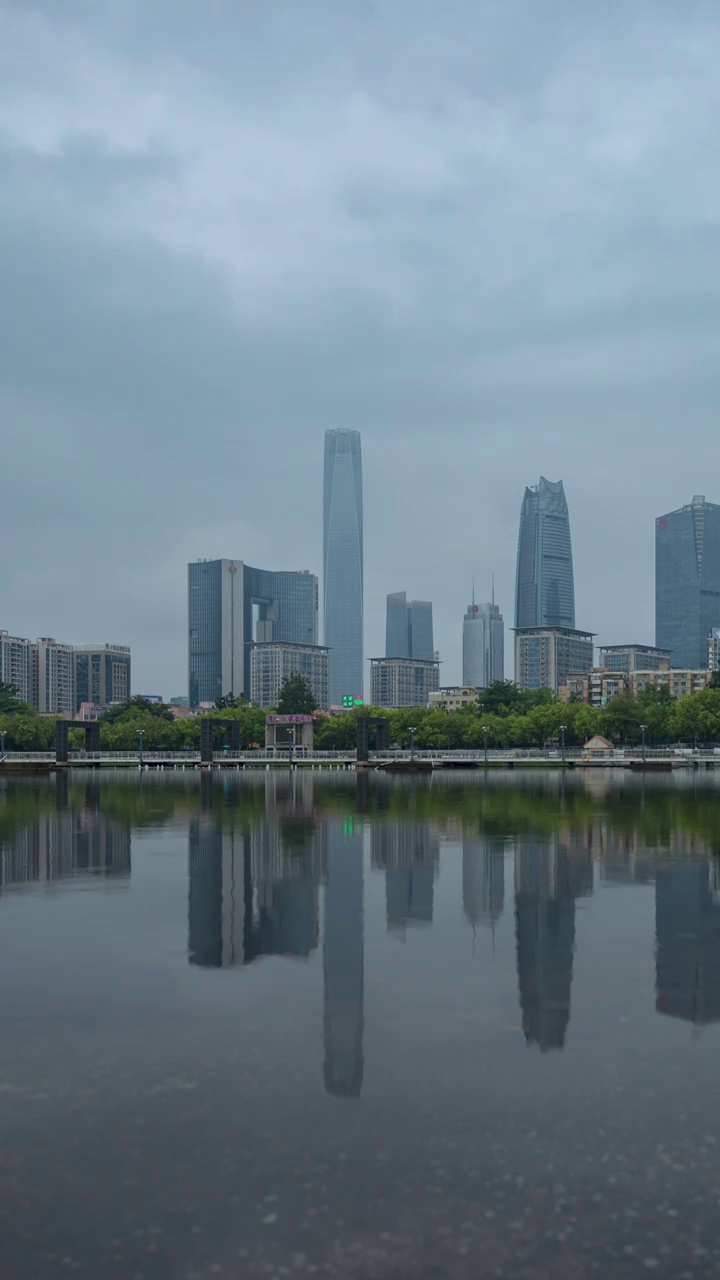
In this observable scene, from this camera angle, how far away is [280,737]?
540ft

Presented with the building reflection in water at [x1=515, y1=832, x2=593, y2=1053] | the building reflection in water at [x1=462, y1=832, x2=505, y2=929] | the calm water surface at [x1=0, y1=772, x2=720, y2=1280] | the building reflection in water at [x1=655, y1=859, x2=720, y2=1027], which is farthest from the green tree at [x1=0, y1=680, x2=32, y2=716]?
the building reflection in water at [x1=655, y1=859, x2=720, y2=1027]

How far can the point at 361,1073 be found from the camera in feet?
48.8

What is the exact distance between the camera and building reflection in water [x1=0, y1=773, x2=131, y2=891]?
1348 inches

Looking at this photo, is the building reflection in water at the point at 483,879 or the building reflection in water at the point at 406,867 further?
the building reflection in water at the point at 406,867

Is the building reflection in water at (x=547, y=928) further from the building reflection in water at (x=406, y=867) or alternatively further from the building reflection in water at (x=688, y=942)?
the building reflection in water at (x=406, y=867)

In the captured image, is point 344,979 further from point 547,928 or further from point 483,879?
point 483,879

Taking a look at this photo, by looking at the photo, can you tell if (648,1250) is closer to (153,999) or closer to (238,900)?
(153,999)

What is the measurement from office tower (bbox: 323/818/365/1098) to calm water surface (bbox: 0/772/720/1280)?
0.08 metres

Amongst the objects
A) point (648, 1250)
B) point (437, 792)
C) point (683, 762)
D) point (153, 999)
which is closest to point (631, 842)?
point (153, 999)

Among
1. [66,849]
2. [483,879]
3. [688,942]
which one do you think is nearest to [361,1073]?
[688,942]

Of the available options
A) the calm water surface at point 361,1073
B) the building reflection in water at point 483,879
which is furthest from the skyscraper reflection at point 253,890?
the building reflection in water at point 483,879

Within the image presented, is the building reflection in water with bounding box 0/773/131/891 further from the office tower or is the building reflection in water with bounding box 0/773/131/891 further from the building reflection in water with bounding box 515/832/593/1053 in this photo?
the building reflection in water with bounding box 515/832/593/1053

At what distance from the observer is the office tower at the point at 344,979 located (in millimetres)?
14984

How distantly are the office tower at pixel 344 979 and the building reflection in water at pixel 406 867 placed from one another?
0.95 meters
